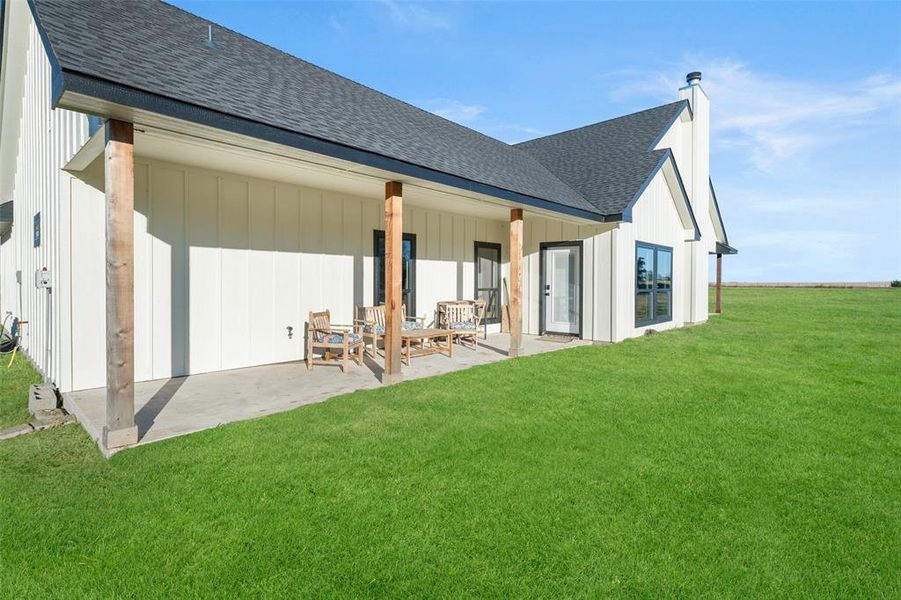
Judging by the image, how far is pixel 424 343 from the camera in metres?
9.04

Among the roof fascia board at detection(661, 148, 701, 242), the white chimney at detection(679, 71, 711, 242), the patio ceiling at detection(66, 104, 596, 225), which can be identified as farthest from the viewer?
the white chimney at detection(679, 71, 711, 242)

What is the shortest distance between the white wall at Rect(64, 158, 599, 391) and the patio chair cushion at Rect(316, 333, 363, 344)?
0.86m

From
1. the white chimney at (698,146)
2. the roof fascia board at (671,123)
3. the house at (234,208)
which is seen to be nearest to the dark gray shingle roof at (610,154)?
the roof fascia board at (671,123)

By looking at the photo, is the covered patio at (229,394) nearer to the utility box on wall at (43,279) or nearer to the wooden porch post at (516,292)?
the wooden porch post at (516,292)

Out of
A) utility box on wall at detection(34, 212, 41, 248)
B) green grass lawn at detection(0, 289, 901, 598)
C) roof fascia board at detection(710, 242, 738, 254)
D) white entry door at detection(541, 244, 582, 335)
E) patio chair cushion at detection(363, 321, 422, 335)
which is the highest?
roof fascia board at detection(710, 242, 738, 254)

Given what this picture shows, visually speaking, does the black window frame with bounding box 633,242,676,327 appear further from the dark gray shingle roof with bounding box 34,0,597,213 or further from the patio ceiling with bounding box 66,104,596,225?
the patio ceiling with bounding box 66,104,596,225

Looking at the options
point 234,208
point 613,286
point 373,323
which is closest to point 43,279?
point 234,208

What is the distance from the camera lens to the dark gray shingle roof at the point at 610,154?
10820mm

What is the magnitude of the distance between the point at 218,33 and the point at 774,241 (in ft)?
80.0

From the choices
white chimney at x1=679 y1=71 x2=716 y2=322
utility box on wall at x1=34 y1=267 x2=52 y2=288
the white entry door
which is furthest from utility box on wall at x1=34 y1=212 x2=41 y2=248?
white chimney at x1=679 y1=71 x2=716 y2=322

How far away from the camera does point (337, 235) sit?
8312 mm

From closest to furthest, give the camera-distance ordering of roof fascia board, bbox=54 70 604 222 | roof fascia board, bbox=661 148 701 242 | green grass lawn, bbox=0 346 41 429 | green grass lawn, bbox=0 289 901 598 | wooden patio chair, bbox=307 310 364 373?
1. green grass lawn, bbox=0 289 901 598
2. roof fascia board, bbox=54 70 604 222
3. green grass lawn, bbox=0 346 41 429
4. wooden patio chair, bbox=307 310 364 373
5. roof fascia board, bbox=661 148 701 242

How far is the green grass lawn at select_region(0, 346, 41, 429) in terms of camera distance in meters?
4.97

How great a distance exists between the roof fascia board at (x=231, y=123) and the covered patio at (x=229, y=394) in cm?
266
